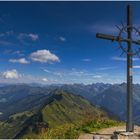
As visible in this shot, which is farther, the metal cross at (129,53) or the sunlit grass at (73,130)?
the sunlit grass at (73,130)

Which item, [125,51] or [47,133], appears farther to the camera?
[47,133]

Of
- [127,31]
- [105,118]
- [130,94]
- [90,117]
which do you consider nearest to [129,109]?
[130,94]

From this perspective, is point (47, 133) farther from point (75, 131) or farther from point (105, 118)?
point (105, 118)

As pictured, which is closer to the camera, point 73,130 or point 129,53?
point 129,53

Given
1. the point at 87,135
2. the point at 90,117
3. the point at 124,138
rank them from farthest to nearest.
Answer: the point at 90,117 → the point at 87,135 → the point at 124,138

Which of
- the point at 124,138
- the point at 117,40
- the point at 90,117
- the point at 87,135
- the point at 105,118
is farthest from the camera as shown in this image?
the point at 105,118

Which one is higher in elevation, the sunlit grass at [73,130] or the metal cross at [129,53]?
the metal cross at [129,53]

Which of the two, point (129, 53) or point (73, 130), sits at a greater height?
point (129, 53)

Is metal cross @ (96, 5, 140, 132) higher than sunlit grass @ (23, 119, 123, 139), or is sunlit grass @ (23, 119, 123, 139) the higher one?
metal cross @ (96, 5, 140, 132)

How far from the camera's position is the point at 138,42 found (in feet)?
49.6

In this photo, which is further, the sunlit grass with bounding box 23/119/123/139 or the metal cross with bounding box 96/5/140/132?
the sunlit grass with bounding box 23/119/123/139

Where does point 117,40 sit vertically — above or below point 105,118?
above

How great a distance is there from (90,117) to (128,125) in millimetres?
5363

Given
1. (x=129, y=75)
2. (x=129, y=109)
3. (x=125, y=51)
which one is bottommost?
(x=129, y=109)
